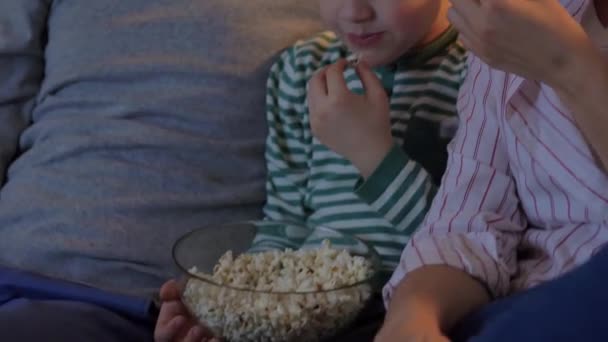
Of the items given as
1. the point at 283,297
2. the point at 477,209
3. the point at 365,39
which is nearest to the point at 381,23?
the point at 365,39

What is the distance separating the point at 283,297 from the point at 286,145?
36 cm

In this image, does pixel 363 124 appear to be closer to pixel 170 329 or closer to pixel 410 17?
pixel 410 17

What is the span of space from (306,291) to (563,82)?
333 millimetres

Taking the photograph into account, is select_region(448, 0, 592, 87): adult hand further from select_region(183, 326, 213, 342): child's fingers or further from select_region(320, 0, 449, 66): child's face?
select_region(183, 326, 213, 342): child's fingers

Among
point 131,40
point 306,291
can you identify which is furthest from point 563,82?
point 131,40

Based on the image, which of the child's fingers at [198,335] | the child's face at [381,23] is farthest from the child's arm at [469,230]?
the child's fingers at [198,335]

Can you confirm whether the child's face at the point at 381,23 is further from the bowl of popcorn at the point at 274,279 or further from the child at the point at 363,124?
the bowl of popcorn at the point at 274,279

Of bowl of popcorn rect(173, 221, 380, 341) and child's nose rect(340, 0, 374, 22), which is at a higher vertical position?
child's nose rect(340, 0, 374, 22)

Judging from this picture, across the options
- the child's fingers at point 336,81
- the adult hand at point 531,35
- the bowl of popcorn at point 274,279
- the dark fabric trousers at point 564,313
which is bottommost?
the bowl of popcorn at point 274,279

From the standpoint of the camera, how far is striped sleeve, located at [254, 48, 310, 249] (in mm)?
1220

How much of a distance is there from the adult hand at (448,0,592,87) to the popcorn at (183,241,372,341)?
0.96 feet

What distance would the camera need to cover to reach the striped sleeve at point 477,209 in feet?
2.99

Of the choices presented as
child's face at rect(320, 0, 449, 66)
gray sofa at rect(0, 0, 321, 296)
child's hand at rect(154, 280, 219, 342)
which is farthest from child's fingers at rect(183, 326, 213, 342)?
child's face at rect(320, 0, 449, 66)

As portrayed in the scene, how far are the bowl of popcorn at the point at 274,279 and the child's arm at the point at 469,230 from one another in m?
0.07
